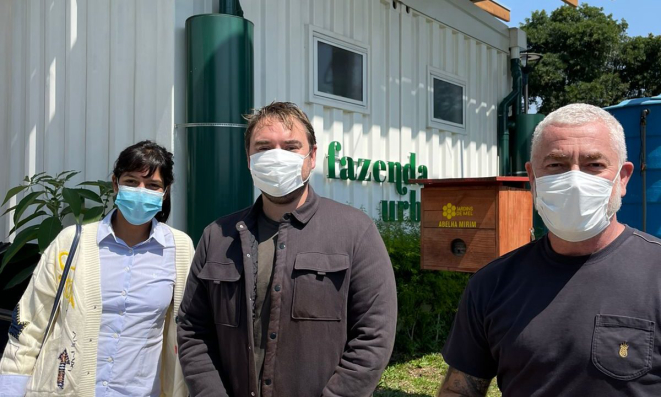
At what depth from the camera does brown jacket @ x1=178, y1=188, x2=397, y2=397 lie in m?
2.20

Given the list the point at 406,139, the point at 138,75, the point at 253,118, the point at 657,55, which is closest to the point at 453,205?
the point at 253,118

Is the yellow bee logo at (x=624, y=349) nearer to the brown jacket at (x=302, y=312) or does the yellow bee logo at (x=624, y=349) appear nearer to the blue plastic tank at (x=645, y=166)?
the brown jacket at (x=302, y=312)

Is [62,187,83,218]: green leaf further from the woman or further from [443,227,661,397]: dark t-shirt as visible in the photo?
[443,227,661,397]: dark t-shirt

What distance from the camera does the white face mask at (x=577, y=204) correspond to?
178 centimetres

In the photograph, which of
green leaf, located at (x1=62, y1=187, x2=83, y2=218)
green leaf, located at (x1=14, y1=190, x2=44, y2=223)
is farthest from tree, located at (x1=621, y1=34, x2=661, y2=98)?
green leaf, located at (x1=14, y1=190, x2=44, y2=223)

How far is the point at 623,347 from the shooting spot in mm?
1616

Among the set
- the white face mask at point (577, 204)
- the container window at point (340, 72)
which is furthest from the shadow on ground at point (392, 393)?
the white face mask at point (577, 204)

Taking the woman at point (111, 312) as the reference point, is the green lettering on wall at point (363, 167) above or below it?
above

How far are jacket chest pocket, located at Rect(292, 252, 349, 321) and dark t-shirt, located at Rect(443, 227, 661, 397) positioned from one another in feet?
1.67

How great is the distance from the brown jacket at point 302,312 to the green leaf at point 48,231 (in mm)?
2216

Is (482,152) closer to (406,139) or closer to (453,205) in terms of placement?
(406,139)

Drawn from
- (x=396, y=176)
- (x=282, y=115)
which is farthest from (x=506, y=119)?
(x=282, y=115)

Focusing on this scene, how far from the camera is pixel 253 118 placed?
2529mm

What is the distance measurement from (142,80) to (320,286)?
11.1ft
